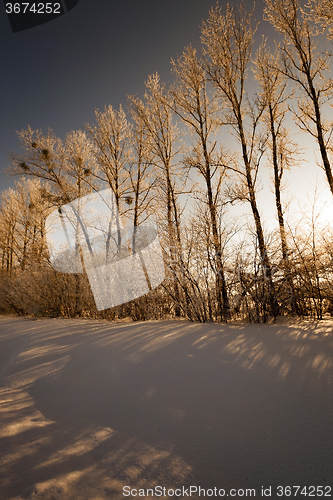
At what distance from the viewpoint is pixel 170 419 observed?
1452 millimetres

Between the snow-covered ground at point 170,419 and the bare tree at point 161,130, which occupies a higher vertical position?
the bare tree at point 161,130

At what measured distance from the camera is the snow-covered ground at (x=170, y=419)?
1.00 m

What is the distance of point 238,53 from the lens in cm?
607

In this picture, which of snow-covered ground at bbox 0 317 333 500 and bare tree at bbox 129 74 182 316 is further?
bare tree at bbox 129 74 182 316

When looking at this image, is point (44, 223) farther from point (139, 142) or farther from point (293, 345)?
point (293, 345)

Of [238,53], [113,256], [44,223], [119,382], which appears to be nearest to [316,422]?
[119,382]

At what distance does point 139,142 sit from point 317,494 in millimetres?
10916

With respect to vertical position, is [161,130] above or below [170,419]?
above

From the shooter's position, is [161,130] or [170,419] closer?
[170,419]

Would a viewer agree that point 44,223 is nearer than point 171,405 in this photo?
No

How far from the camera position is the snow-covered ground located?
998mm

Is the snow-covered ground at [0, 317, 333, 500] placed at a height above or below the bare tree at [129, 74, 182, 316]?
below

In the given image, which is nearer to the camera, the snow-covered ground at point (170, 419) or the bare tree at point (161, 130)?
the snow-covered ground at point (170, 419)

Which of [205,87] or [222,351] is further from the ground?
[205,87]
